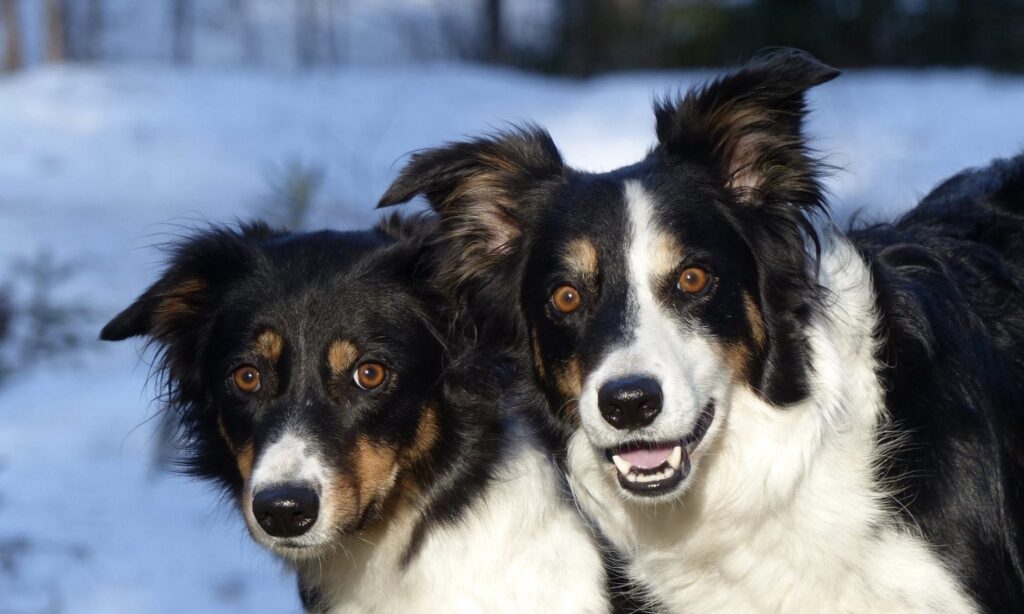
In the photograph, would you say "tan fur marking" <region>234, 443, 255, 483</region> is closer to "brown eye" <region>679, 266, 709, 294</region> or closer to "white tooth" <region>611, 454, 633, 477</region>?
"white tooth" <region>611, 454, 633, 477</region>

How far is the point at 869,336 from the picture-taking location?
398 cm

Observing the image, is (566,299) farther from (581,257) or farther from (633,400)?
(633,400)

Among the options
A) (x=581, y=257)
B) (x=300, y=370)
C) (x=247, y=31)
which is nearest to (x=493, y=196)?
(x=581, y=257)

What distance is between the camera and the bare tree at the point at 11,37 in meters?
17.1

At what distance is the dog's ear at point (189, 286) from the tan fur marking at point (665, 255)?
1523 millimetres

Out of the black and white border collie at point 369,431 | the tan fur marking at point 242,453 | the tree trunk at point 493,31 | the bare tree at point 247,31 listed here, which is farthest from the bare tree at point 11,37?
the tan fur marking at point 242,453

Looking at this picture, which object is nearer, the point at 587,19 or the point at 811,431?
the point at 811,431

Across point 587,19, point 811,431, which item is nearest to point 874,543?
point 811,431

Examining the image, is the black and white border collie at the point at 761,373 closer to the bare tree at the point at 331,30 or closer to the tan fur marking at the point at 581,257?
the tan fur marking at the point at 581,257

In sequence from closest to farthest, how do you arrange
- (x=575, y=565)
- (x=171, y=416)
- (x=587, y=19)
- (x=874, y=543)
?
1. (x=874, y=543)
2. (x=575, y=565)
3. (x=171, y=416)
4. (x=587, y=19)

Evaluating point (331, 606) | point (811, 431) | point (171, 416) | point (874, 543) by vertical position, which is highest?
point (811, 431)

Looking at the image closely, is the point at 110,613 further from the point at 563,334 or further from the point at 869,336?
the point at 869,336

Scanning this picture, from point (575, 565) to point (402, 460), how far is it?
2.30 feet

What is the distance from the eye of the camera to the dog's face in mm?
3871
